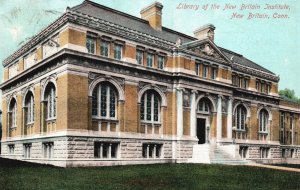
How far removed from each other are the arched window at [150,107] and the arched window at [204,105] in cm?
529

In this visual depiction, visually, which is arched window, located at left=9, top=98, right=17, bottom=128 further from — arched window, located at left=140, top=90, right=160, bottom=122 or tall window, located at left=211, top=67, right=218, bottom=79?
tall window, located at left=211, top=67, right=218, bottom=79

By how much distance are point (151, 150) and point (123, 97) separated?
19.1 feet

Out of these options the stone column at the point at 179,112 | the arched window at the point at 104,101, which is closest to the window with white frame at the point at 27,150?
the arched window at the point at 104,101

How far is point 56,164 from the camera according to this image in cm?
2720

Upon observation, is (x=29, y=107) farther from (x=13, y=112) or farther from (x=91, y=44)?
(x=91, y=44)

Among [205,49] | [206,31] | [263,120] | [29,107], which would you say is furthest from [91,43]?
[263,120]

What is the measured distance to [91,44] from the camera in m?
28.9

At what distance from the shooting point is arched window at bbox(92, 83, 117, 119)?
1138 inches

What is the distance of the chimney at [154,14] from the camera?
38.9 metres

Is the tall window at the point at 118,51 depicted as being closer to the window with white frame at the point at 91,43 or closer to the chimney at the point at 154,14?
the window with white frame at the point at 91,43

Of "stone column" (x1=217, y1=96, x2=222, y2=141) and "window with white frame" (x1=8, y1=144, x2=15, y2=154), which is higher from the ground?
"stone column" (x1=217, y1=96, x2=222, y2=141)

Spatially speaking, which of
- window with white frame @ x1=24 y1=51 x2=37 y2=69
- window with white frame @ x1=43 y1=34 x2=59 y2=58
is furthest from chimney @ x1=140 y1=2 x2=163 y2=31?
window with white frame @ x1=24 y1=51 x2=37 y2=69

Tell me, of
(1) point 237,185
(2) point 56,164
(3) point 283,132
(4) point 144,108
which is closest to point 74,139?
(2) point 56,164

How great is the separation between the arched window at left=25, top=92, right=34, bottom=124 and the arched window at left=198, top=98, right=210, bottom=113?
53.1ft
